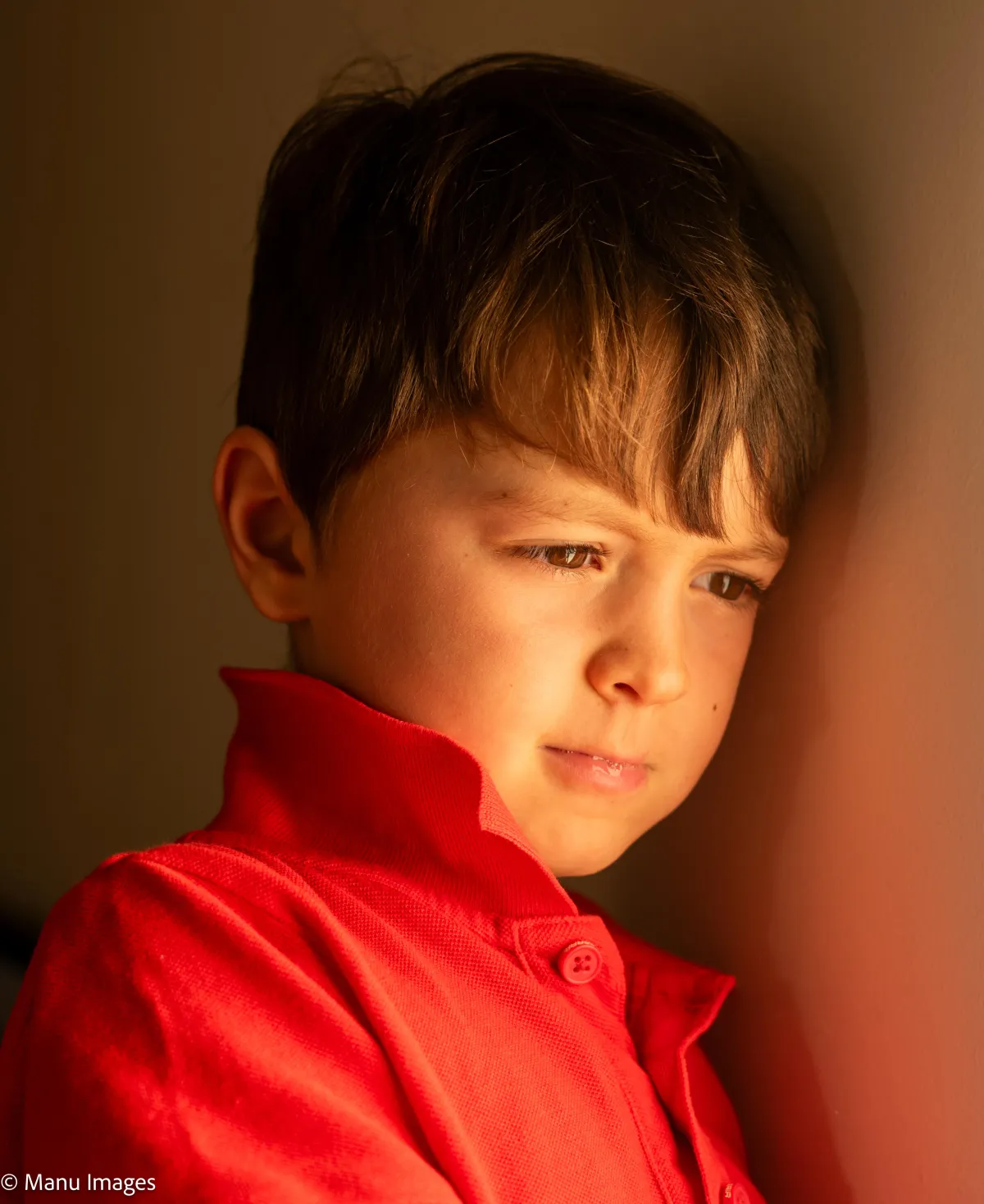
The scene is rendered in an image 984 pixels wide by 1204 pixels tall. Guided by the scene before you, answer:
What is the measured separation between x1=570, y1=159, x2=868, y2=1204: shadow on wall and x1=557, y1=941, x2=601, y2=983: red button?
0.16 meters

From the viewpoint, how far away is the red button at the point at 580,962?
2.43 feet

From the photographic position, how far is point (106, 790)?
1.54 meters

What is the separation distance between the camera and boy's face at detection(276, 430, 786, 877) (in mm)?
721

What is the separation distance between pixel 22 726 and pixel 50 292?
0.57 metres

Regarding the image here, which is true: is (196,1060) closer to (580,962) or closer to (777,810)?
(580,962)

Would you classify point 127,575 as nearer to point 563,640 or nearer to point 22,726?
point 22,726

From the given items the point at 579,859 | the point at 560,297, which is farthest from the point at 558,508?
the point at 579,859

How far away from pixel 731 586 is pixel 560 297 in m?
0.23

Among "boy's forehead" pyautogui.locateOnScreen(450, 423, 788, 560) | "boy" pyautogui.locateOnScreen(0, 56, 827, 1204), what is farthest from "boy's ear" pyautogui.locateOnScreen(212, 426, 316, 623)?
"boy's forehead" pyautogui.locateOnScreen(450, 423, 788, 560)

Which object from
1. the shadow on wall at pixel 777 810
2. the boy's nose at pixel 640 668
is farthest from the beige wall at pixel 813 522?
the boy's nose at pixel 640 668

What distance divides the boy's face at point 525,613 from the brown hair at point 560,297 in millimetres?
22

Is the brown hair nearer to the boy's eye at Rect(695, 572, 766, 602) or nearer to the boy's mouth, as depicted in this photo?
the boy's eye at Rect(695, 572, 766, 602)

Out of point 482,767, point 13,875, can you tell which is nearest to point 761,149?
point 482,767

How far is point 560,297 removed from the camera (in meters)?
0.73
